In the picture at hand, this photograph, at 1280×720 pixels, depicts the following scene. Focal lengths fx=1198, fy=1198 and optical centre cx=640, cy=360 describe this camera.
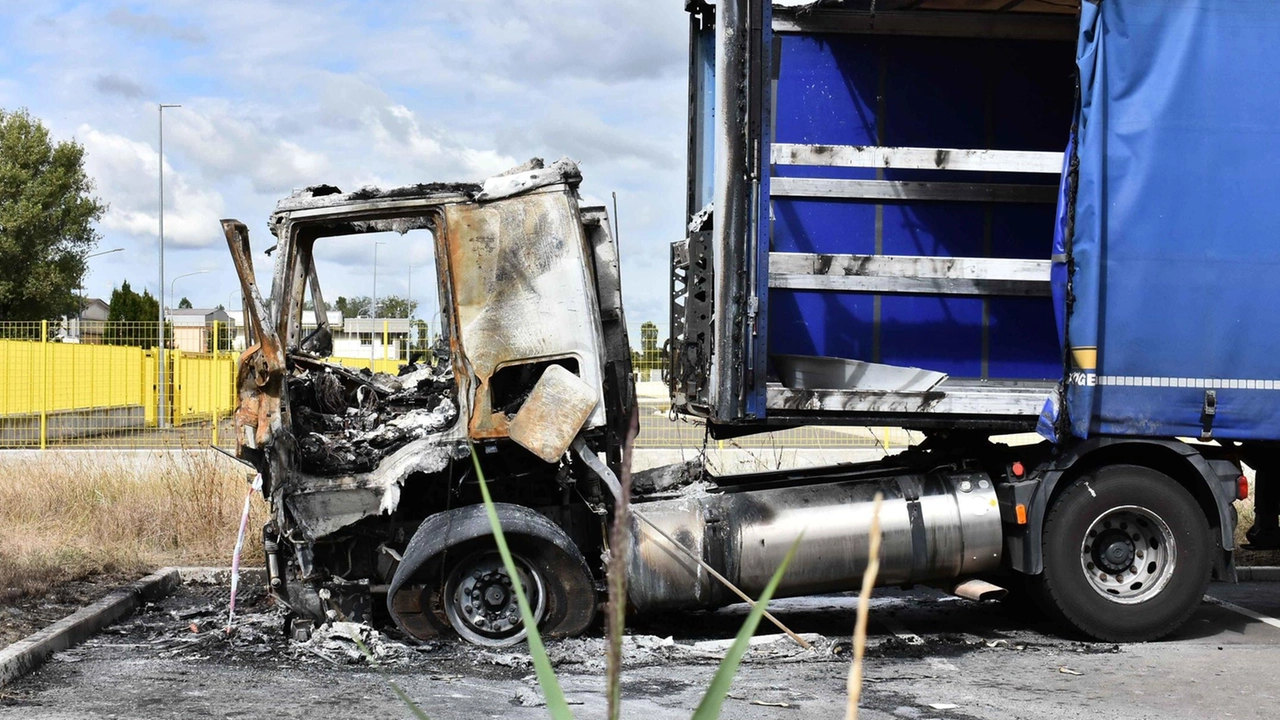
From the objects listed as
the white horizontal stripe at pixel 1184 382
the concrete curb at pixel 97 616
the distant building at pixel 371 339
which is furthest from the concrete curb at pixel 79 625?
the white horizontal stripe at pixel 1184 382

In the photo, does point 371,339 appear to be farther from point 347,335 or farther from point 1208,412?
point 1208,412

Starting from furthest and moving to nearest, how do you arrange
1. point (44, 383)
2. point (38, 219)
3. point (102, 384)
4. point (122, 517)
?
point (38, 219) → point (102, 384) → point (44, 383) → point (122, 517)

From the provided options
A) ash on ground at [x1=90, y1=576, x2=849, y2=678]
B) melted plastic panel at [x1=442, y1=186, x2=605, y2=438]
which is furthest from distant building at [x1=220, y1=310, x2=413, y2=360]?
ash on ground at [x1=90, y1=576, x2=849, y2=678]

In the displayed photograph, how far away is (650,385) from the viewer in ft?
24.1

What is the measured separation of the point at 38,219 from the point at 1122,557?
1492 inches

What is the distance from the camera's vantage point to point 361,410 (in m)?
6.20

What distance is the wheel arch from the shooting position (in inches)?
243

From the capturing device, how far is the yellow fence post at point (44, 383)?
15227 millimetres

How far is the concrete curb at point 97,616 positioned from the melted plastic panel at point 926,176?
365 cm

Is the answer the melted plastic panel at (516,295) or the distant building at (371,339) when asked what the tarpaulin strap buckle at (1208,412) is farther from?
the distant building at (371,339)

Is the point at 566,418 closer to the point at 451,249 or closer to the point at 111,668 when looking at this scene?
the point at 451,249

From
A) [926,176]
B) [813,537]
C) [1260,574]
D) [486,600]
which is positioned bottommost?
[1260,574]

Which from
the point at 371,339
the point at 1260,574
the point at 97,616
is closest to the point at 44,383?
the point at 371,339

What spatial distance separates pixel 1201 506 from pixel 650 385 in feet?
10.3
